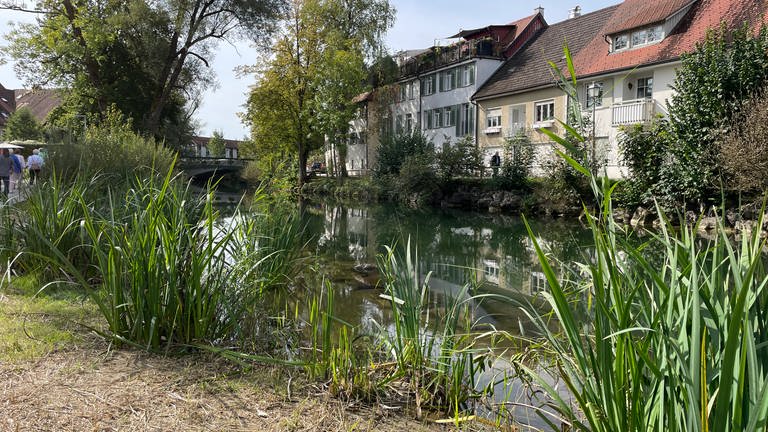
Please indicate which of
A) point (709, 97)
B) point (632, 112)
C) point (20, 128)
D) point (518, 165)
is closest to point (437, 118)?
point (518, 165)

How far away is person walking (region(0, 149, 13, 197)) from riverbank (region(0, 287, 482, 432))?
1376cm

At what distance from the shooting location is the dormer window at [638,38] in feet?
87.1

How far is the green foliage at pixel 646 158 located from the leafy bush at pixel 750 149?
3.18m

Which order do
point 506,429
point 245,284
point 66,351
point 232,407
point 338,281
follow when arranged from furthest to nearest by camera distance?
point 338,281 → point 245,284 → point 66,351 → point 506,429 → point 232,407

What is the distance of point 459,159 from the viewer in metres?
30.9

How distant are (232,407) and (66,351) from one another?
1.40 meters

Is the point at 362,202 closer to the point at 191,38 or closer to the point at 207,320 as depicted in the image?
the point at 191,38

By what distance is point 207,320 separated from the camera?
14.2ft

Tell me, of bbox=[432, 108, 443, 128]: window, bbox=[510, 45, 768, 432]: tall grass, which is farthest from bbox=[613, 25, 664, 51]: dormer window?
bbox=[510, 45, 768, 432]: tall grass

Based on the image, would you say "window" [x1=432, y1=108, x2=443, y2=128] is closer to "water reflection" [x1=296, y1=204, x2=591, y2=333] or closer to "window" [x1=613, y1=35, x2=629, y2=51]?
"window" [x1=613, y1=35, x2=629, y2=51]

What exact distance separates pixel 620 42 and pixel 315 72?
2005cm

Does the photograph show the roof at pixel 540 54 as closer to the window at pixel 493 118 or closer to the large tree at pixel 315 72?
the window at pixel 493 118

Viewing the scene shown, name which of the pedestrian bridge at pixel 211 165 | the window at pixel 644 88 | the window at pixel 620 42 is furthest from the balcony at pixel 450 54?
the pedestrian bridge at pixel 211 165

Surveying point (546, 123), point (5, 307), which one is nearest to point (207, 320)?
point (5, 307)
